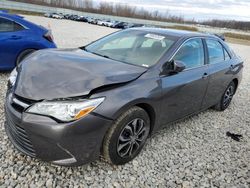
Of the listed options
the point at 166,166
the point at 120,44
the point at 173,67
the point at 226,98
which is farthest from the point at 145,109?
Result: the point at 226,98

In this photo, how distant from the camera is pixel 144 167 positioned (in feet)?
10.3

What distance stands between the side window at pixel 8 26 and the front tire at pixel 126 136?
439 cm

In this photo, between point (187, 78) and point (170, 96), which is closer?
point (170, 96)

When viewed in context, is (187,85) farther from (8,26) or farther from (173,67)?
(8,26)

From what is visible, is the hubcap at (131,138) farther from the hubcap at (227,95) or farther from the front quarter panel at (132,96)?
the hubcap at (227,95)

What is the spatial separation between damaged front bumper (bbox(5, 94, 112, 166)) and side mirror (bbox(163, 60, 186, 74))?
3.91ft

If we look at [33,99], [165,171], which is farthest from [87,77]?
[165,171]

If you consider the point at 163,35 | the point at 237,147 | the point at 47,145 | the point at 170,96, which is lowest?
the point at 237,147

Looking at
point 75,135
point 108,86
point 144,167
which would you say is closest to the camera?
point 75,135

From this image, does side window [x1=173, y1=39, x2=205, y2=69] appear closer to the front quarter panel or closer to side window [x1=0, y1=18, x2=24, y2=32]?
the front quarter panel

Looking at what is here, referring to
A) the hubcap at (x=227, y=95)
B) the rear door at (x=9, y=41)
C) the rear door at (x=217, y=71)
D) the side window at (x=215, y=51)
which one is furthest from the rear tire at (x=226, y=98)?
the rear door at (x=9, y=41)

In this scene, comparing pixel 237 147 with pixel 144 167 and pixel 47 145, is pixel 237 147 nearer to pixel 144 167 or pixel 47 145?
pixel 144 167

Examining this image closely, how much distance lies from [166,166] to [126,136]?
29.3 inches

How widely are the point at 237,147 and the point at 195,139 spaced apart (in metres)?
0.69
